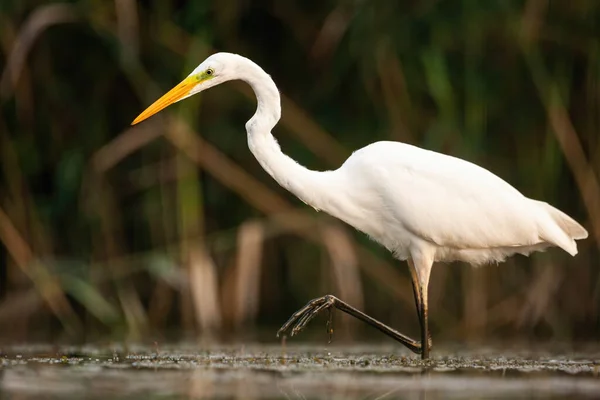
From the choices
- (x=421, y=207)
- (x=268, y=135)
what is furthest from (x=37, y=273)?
(x=421, y=207)

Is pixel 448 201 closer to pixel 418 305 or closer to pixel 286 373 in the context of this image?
pixel 418 305

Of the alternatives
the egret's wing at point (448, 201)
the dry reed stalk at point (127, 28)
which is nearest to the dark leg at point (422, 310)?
the egret's wing at point (448, 201)

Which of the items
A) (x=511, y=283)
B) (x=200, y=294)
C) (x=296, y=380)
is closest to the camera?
(x=296, y=380)

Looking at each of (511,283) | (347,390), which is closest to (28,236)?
(511,283)

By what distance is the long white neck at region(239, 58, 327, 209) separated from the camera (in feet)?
21.1

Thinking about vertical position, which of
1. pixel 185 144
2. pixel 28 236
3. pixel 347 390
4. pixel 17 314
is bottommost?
pixel 347 390

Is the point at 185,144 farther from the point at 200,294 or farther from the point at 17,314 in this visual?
the point at 17,314

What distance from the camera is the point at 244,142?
30.7ft

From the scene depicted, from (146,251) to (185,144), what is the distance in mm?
1274

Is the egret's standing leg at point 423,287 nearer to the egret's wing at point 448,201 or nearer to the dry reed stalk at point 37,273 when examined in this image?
the egret's wing at point 448,201

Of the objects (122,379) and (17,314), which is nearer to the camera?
(122,379)

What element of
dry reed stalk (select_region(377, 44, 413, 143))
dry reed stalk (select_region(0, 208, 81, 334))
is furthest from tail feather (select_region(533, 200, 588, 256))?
dry reed stalk (select_region(0, 208, 81, 334))

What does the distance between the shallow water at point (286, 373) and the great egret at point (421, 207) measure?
0.39 metres

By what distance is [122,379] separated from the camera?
5.36 m
